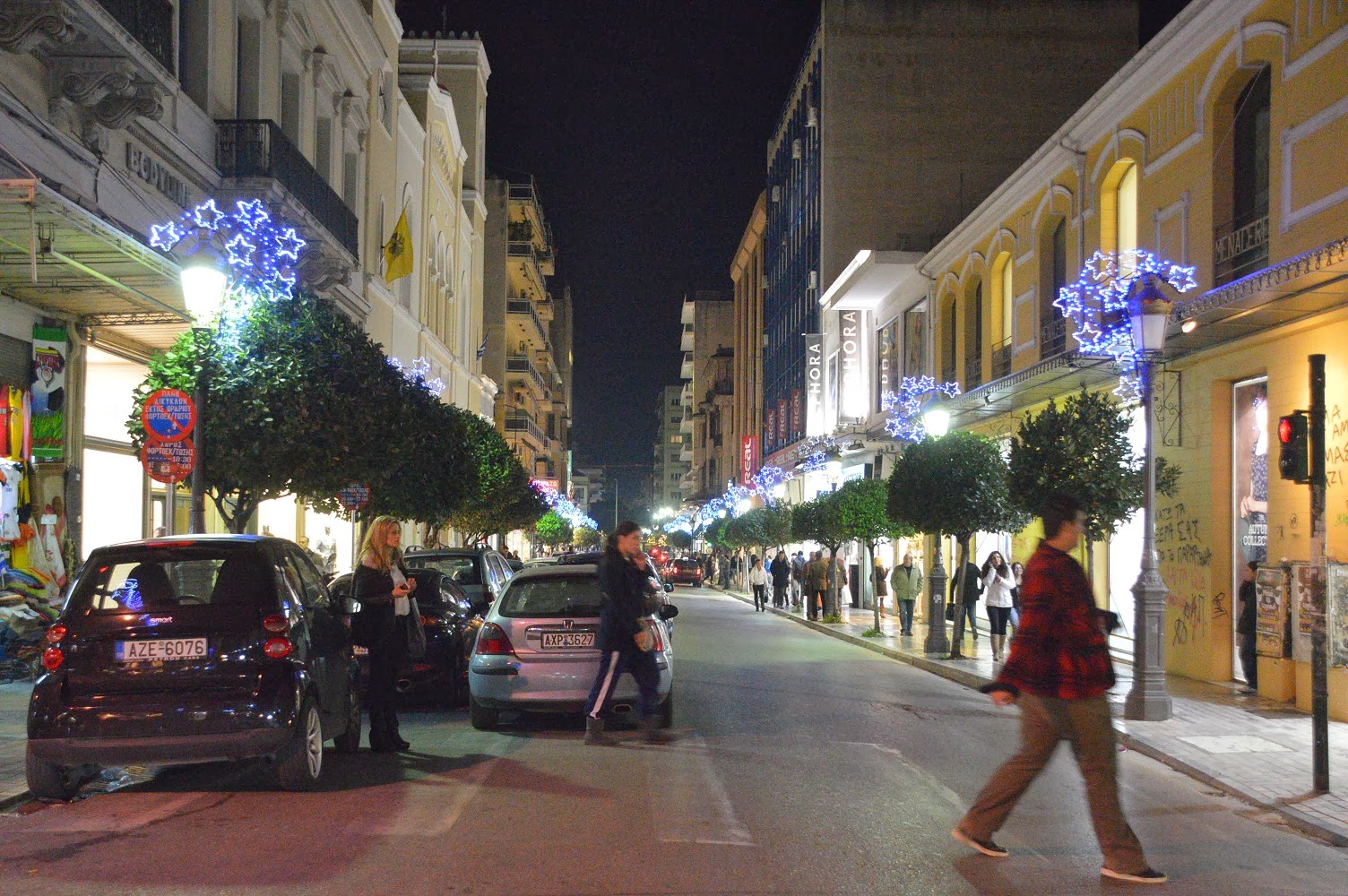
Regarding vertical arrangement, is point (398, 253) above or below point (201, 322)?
above

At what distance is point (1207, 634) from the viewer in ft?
54.9

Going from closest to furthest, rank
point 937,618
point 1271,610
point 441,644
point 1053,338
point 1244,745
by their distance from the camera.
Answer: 1. point 1244,745
2. point 441,644
3. point 1271,610
4. point 937,618
5. point 1053,338

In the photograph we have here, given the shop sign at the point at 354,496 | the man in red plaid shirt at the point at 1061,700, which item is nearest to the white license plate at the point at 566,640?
the man in red plaid shirt at the point at 1061,700

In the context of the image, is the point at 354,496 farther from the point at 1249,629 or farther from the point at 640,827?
the point at 640,827

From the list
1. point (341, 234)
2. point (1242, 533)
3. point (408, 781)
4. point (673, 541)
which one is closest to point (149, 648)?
point (408, 781)

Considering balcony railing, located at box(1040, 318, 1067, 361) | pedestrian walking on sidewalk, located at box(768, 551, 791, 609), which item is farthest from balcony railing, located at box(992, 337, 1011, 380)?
pedestrian walking on sidewalk, located at box(768, 551, 791, 609)

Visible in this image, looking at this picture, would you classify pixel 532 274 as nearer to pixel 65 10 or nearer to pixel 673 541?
pixel 673 541

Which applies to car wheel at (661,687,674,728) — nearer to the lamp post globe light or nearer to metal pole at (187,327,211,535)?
metal pole at (187,327,211,535)

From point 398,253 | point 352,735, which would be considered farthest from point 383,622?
point 398,253

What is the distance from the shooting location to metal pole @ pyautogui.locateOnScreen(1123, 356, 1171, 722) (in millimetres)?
12891

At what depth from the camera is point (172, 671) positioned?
7.78 meters

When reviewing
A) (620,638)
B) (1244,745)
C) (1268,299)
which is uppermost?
(1268,299)

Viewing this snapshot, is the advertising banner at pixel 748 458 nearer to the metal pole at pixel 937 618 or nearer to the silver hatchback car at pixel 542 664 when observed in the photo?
the metal pole at pixel 937 618

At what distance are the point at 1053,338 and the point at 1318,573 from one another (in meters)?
14.0
